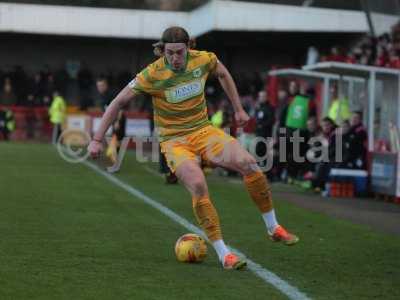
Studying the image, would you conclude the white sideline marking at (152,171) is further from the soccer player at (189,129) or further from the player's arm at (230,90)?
the soccer player at (189,129)

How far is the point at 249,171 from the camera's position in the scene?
8523 mm

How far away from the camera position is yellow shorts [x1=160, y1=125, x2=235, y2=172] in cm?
853

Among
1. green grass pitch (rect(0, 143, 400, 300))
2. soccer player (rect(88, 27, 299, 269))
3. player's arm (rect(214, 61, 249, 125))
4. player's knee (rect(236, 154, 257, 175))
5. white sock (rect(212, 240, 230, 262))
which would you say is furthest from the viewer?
player's arm (rect(214, 61, 249, 125))

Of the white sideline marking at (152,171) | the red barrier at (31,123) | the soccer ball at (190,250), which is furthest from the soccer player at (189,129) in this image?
the red barrier at (31,123)

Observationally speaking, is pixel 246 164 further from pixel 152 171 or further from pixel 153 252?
pixel 152 171

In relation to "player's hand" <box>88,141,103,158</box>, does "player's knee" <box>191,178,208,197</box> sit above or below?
below

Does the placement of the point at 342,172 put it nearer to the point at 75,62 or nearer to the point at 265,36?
the point at 265,36

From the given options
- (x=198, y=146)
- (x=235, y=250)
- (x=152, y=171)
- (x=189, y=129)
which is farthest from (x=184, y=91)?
(x=152, y=171)

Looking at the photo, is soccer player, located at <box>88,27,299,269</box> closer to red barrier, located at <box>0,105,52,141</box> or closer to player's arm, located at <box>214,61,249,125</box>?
player's arm, located at <box>214,61,249,125</box>

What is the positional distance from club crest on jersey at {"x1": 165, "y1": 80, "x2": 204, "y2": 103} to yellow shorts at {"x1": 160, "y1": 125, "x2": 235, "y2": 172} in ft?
1.04

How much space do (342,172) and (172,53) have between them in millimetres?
10162

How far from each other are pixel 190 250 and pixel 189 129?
3.41 ft

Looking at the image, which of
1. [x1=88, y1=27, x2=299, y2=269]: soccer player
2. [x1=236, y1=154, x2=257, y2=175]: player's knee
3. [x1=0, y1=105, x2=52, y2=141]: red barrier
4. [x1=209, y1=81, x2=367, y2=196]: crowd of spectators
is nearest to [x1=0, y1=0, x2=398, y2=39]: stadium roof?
[x1=0, y1=105, x2=52, y2=141]: red barrier

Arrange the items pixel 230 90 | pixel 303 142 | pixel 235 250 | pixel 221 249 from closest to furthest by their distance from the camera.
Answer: pixel 221 249 → pixel 230 90 → pixel 235 250 → pixel 303 142
